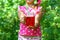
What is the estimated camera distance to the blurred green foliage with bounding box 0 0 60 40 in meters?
3.80

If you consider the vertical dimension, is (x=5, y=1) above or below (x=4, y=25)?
above

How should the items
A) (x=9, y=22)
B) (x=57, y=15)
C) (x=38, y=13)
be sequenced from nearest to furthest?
(x=38, y=13)
(x=57, y=15)
(x=9, y=22)

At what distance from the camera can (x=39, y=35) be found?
3.31 m

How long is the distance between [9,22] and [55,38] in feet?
2.26

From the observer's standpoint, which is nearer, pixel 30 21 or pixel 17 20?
pixel 30 21

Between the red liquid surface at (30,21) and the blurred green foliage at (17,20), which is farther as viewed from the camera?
the blurred green foliage at (17,20)

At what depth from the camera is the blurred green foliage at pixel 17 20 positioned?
380cm

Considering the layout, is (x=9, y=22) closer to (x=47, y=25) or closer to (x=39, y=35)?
(x=47, y=25)

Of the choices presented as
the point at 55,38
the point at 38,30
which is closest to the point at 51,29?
the point at 55,38

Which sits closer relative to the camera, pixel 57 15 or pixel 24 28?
pixel 24 28

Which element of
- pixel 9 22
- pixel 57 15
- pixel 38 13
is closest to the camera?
pixel 38 13

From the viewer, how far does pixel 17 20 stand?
4.05 meters

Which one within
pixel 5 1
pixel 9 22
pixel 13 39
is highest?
pixel 5 1

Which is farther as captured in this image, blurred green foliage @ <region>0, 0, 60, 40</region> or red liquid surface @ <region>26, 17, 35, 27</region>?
blurred green foliage @ <region>0, 0, 60, 40</region>
